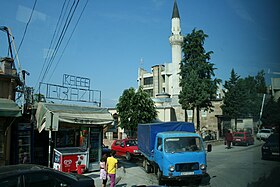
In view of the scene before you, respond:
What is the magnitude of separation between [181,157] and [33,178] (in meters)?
5.60

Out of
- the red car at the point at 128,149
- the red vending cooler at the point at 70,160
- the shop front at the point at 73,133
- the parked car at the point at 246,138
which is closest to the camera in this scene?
the parked car at the point at 246,138

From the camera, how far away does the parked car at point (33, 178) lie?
4712 mm

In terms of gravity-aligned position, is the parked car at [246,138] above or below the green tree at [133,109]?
below

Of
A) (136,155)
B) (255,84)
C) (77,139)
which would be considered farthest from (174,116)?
(255,84)

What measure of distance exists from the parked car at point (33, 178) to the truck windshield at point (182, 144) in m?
4.56

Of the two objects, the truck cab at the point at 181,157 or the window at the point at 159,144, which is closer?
the truck cab at the point at 181,157

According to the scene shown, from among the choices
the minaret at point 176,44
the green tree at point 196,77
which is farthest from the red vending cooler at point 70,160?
the minaret at point 176,44

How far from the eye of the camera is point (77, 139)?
559 inches

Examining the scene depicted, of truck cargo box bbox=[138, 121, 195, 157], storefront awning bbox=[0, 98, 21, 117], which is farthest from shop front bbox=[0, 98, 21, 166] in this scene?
truck cargo box bbox=[138, 121, 195, 157]

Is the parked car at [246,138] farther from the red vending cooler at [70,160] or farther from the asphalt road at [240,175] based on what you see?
the red vending cooler at [70,160]

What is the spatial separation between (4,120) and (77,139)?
4.40 m

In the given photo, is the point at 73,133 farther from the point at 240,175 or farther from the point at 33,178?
the point at 240,175

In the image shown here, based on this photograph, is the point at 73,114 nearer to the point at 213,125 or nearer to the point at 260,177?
the point at 260,177

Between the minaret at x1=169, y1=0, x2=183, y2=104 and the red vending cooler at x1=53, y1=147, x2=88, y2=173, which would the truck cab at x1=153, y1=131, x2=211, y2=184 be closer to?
the red vending cooler at x1=53, y1=147, x2=88, y2=173
